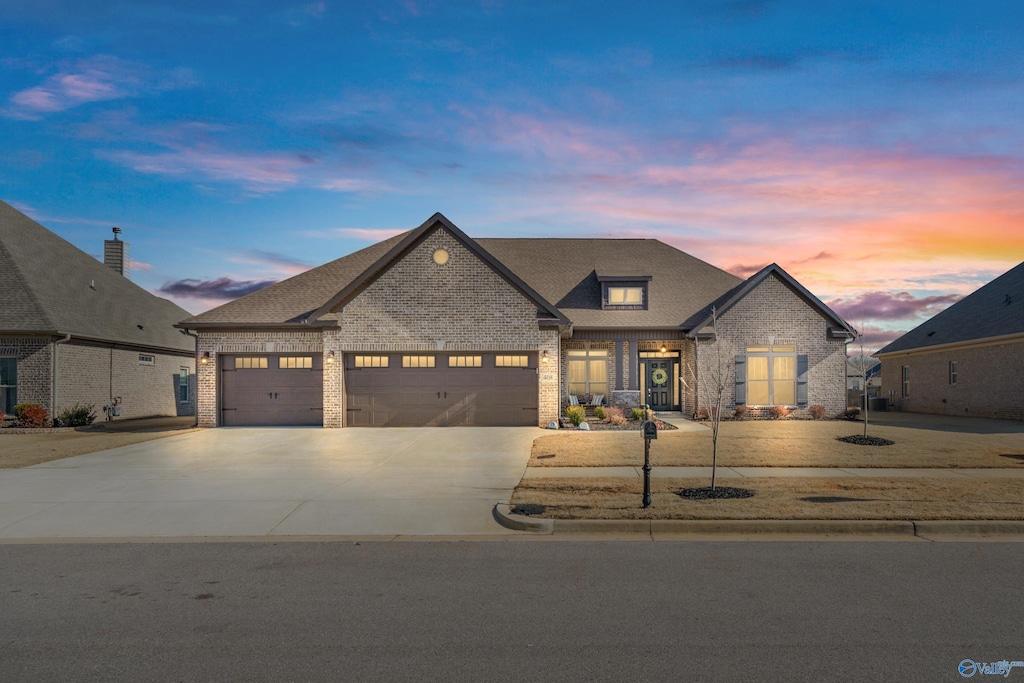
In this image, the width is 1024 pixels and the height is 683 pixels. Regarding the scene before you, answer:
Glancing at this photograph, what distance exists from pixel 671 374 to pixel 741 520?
63.1 feet

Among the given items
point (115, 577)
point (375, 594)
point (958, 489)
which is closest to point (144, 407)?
point (115, 577)

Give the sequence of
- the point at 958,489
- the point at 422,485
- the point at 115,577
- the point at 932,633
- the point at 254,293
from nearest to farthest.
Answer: the point at 932,633, the point at 115,577, the point at 958,489, the point at 422,485, the point at 254,293

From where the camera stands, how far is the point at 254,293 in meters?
25.4

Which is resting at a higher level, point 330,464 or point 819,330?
point 819,330

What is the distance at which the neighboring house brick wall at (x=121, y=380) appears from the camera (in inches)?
989

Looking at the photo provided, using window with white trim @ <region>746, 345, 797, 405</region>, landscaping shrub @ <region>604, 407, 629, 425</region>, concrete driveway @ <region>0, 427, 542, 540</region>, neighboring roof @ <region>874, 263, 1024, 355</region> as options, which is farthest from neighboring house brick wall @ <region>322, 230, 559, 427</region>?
neighboring roof @ <region>874, 263, 1024, 355</region>

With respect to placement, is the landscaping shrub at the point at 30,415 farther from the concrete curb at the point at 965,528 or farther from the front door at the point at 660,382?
the concrete curb at the point at 965,528

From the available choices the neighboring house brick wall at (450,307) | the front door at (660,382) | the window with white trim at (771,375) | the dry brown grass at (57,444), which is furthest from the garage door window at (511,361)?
the dry brown grass at (57,444)

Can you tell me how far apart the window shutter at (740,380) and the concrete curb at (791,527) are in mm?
17147

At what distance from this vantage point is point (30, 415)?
2336cm

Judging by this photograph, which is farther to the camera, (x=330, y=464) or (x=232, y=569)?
(x=330, y=464)

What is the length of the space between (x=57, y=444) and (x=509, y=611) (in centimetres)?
1830

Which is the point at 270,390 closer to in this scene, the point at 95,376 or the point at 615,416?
the point at 95,376

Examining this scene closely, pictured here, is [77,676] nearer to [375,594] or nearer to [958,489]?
[375,594]
